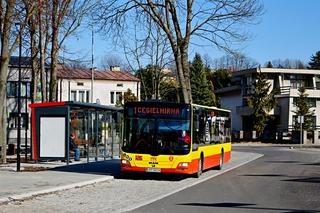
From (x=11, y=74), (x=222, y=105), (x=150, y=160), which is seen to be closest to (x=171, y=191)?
(x=150, y=160)

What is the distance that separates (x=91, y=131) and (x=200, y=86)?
61.2m

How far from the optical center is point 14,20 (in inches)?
944

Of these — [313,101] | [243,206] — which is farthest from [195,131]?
[313,101]

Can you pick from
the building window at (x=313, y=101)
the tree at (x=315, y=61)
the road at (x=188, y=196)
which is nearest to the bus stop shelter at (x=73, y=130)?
the road at (x=188, y=196)

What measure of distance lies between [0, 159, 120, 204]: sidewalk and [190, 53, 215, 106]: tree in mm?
64894

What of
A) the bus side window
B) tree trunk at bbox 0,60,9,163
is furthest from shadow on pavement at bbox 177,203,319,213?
tree trunk at bbox 0,60,9,163

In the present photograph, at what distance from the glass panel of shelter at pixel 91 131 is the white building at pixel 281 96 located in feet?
134

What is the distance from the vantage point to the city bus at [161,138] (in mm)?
20219

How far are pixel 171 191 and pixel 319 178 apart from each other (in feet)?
25.7

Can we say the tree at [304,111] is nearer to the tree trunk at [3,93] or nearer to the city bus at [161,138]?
the tree trunk at [3,93]

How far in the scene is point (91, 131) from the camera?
2909 centimetres

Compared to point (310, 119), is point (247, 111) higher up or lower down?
higher up

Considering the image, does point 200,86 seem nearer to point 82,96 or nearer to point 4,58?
point 82,96

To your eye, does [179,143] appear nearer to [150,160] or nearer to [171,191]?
[150,160]
